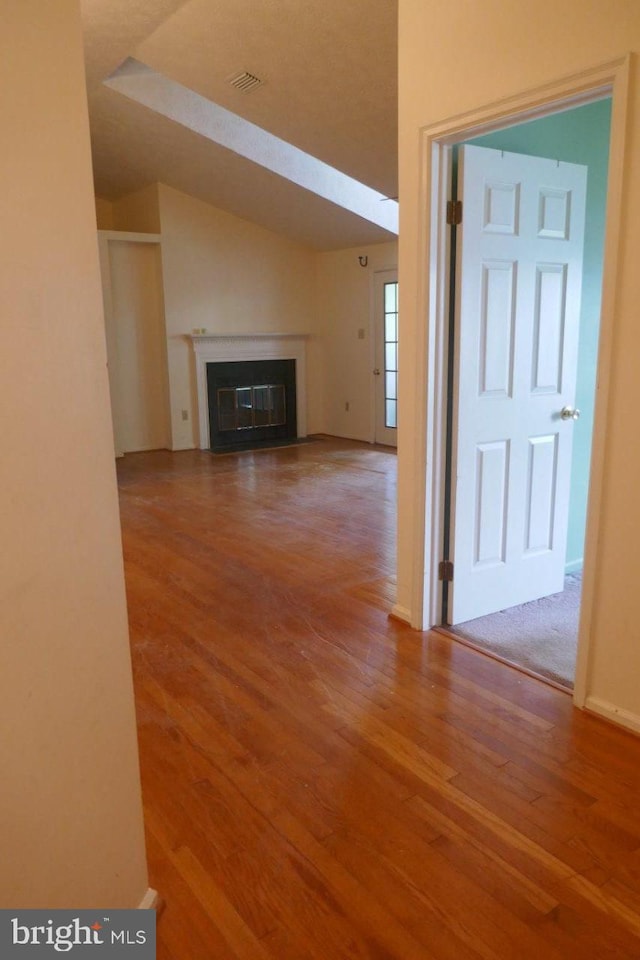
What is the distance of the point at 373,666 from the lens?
264 centimetres

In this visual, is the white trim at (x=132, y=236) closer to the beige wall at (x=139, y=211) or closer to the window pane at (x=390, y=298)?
the beige wall at (x=139, y=211)

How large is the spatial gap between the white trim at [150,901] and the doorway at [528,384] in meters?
1.62

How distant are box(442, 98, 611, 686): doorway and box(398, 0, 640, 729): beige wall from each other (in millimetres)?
249

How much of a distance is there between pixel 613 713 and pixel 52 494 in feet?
6.39

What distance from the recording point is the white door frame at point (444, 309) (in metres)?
2.02

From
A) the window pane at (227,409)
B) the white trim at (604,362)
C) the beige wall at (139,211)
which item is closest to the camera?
the white trim at (604,362)

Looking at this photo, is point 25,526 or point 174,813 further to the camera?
point 174,813

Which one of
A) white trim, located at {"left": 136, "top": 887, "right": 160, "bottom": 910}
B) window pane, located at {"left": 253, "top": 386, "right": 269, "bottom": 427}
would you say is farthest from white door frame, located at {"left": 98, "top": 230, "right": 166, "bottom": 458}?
white trim, located at {"left": 136, "top": 887, "right": 160, "bottom": 910}

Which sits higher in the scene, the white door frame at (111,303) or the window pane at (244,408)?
the white door frame at (111,303)

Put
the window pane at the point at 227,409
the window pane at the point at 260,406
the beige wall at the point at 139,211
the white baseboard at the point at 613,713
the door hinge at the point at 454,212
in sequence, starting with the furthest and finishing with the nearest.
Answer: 1. the window pane at the point at 260,406
2. the window pane at the point at 227,409
3. the beige wall at the point at 139,211
4. the door hinge at the point at 454,212
5. the white baseboard at the point at 613,713

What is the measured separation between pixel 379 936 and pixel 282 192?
6.47 metres

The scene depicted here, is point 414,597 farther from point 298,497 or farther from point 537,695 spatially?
point 298,497

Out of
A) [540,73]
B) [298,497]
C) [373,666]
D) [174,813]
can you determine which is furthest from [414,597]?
[298,497]

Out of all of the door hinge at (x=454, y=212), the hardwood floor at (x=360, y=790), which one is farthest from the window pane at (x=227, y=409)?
the door hinge at (x=454, y=212)
